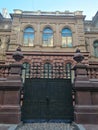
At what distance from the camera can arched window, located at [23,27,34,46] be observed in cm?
2222

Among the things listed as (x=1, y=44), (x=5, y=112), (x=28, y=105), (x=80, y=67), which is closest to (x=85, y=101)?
(x=80, y=67)

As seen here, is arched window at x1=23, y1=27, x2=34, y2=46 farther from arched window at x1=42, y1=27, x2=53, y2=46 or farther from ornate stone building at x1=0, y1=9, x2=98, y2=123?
arched window at x1=42, y1=27, x2=53, y2=46

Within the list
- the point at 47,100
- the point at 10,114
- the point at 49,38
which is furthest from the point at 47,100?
the point at 49,38

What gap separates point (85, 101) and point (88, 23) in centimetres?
2269

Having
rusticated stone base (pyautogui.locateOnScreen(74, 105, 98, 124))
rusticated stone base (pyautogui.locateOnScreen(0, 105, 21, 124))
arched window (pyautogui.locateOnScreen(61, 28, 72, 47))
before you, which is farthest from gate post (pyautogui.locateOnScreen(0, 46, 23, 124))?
arched window (pyautogui.locateOnScreen(61, 28, 72, 47))

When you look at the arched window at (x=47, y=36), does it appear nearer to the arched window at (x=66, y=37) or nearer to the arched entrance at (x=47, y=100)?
the arched window at (x=66, y=37)

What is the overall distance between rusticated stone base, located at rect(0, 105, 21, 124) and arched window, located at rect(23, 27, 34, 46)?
1587 cm

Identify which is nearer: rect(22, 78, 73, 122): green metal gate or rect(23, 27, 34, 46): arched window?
rect(22, 78, 73, 122): green metal gate

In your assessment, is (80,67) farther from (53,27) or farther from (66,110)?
(53,27)

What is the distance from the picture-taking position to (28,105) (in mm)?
7773

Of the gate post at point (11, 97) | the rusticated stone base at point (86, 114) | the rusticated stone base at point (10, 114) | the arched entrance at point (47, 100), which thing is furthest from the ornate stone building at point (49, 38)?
the rusticated stone base at point (86, 114)

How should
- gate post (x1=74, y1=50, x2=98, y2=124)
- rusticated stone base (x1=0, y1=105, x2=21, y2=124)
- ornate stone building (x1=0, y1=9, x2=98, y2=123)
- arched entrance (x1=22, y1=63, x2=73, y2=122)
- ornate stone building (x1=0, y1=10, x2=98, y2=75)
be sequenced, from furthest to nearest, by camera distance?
ornate stone building (x1=0, y1=10, x2=98, y2=75), ornate stone building (x1=0, y1=9, x2=98, y2=123), arched entrance (x1=22, y1=63, x2=73, y2=122), gate post (x1=74, y1=50, x2=98, y2=124), rusticated stone base (x1=0, y1=105, x2=21, y2=124)

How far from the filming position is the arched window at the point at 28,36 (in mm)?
22219

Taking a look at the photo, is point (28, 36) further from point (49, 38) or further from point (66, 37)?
point (66, 37)
